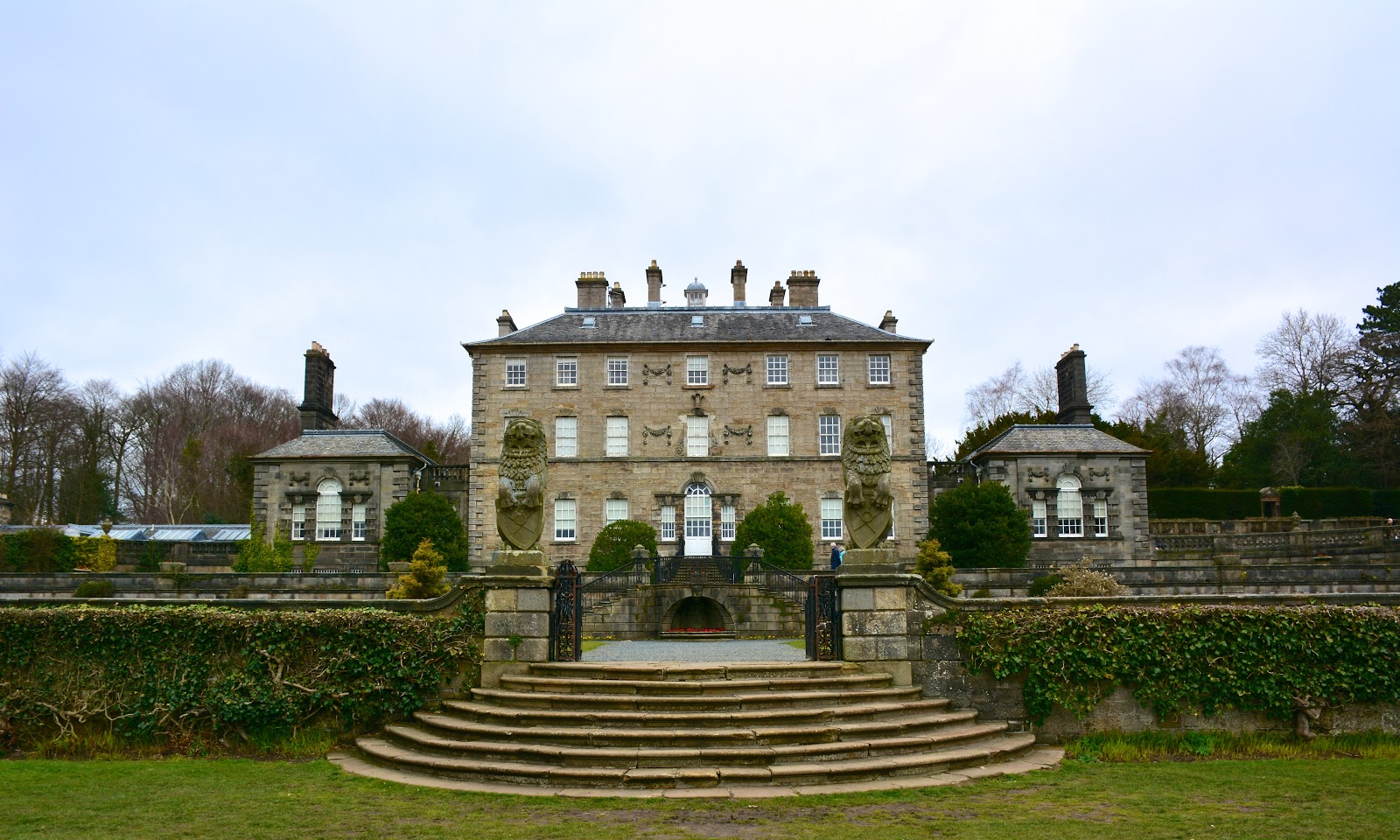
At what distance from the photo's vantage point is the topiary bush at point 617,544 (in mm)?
30578

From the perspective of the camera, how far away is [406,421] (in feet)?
212

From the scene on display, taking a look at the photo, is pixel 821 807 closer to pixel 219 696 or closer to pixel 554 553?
pixel 219 696

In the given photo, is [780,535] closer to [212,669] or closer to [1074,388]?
[1074,388]

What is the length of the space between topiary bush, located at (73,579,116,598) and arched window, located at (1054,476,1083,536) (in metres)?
29.8

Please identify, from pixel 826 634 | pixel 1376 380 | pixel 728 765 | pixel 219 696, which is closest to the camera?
pixel 728 765

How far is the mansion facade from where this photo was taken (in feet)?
118

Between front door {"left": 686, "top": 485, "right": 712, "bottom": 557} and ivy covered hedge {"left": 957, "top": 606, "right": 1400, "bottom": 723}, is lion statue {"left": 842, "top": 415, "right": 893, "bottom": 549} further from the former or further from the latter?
front door {"left": 686, "top": 485, "right": 712, "bottom": 557}

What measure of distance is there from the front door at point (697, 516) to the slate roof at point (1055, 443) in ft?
33.6

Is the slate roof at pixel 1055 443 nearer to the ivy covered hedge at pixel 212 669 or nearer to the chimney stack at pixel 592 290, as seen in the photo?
the chimney stack at pixel 592 290

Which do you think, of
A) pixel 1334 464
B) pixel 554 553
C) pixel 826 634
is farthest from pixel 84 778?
pixel 1334 464

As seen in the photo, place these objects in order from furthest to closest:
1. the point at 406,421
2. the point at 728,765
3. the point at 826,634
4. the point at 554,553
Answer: the point at 406,421 → the point at 554,553 → the point at 826,634 → the point at 728,765

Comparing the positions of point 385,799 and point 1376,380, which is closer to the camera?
point 385,799

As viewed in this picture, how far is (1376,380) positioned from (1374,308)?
3.63 m

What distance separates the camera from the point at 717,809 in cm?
829
